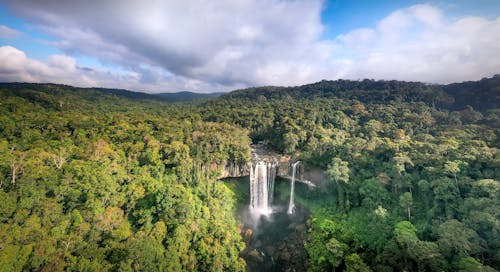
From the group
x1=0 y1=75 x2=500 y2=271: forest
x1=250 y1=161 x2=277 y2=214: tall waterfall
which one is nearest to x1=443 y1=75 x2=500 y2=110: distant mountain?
x1=0 y1=75 x2=500 y2=271: forest

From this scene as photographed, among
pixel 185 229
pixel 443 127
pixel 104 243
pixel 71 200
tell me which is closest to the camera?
pixel 104 243

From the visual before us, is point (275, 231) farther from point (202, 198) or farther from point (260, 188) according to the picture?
point (202, 198)

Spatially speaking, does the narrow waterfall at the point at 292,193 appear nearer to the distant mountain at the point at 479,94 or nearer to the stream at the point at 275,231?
the stream at the point at 275,231

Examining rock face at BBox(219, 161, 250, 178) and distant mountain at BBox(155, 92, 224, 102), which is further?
distant mountain at BBox(155, 92, 224, 102)

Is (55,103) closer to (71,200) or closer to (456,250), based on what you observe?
(71,200)

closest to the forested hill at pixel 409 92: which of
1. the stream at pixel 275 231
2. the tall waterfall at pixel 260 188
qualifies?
the stream at pixel 275 231

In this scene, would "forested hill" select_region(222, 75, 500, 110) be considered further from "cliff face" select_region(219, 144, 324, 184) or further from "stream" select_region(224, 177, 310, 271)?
"stream" select_region(224, 177, 310, 271)

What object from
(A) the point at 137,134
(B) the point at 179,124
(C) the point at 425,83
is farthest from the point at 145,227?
(C) the point at 425,83
